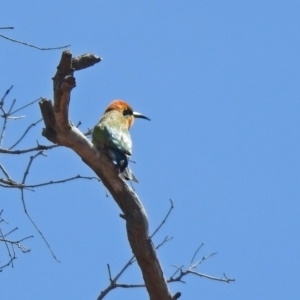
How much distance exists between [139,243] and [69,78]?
955mm

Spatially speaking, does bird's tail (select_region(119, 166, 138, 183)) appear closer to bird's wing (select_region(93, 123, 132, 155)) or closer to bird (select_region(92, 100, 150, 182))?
bird (select_region(92, 100, 150, 182))

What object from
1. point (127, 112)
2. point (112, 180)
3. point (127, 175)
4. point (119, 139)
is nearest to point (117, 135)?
point (119, 139)

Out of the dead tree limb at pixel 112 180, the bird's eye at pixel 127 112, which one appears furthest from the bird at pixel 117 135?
the dead tree limb at pixel 112 180

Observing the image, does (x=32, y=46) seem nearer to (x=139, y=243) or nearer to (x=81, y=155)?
(x=81, y=155)

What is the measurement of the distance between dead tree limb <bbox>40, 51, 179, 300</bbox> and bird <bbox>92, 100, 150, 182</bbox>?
11cm

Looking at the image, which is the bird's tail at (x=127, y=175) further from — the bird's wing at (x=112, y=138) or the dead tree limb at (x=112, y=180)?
the bird's wing at (x=112, y=138)

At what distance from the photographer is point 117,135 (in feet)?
14.0

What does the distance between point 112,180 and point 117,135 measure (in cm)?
85

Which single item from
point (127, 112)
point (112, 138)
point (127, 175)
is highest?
point (127, 112)

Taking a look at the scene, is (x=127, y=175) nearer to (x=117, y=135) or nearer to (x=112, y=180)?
(x=112, y=180)

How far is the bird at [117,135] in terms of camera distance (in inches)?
149

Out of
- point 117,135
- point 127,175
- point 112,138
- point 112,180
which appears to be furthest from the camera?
point 117,135

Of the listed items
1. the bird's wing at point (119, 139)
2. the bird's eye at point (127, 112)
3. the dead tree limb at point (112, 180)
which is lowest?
the dead tree limb at point (112, 180)

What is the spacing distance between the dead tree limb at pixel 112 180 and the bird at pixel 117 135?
0.11 m
